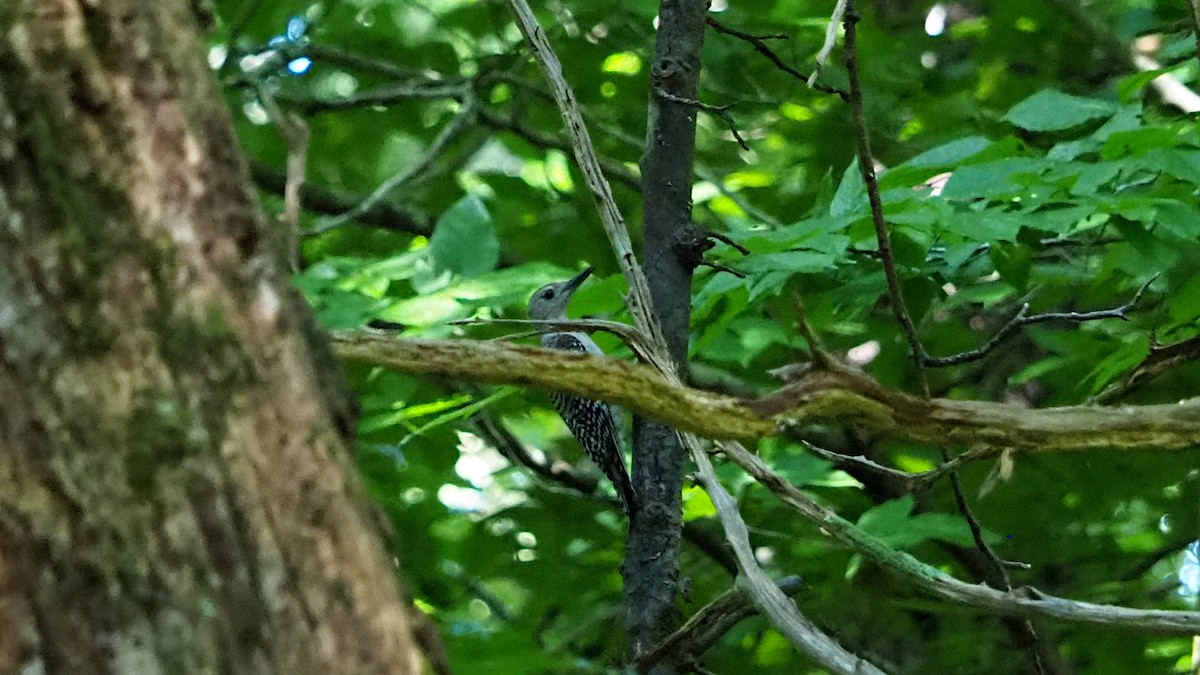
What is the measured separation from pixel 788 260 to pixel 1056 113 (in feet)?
3.93

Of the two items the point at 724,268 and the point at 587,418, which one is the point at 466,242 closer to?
the point at 724,268

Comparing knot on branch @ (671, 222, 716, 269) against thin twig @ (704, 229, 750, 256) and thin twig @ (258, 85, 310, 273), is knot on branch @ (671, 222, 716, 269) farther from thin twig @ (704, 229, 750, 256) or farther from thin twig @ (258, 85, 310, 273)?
thin twig @ (258, 85, 310, 273)

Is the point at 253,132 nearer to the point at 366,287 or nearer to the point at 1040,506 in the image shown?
the point at 366,287

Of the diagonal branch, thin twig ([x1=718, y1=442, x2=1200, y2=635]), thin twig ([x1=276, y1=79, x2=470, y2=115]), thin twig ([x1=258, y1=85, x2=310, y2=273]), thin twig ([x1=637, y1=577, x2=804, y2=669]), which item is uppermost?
thin twig ([x1=276, y1=79, x2=470, y2=115])

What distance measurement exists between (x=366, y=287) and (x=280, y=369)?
7.56ft

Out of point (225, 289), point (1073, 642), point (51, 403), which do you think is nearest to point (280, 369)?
point (225, 289)

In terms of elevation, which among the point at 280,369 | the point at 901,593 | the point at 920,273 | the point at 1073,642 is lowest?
the point at 1073,642

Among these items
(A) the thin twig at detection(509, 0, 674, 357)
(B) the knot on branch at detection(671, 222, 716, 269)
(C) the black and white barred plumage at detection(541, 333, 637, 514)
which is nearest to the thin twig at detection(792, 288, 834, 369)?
(A) the thin twig at detection(509, 0, 674, 357)

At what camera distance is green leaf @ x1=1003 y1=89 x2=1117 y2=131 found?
357cm

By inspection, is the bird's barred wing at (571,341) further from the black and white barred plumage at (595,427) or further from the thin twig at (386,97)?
the thin twig at (386,97)

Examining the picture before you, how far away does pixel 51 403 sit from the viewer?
4.04 ft

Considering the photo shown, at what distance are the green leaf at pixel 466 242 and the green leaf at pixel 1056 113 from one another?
1461mm

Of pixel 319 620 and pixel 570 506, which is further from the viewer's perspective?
pixel 570 506

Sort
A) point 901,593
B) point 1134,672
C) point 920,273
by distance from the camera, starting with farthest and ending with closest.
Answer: point 901,593 < point 1134,672 < point 920,273
